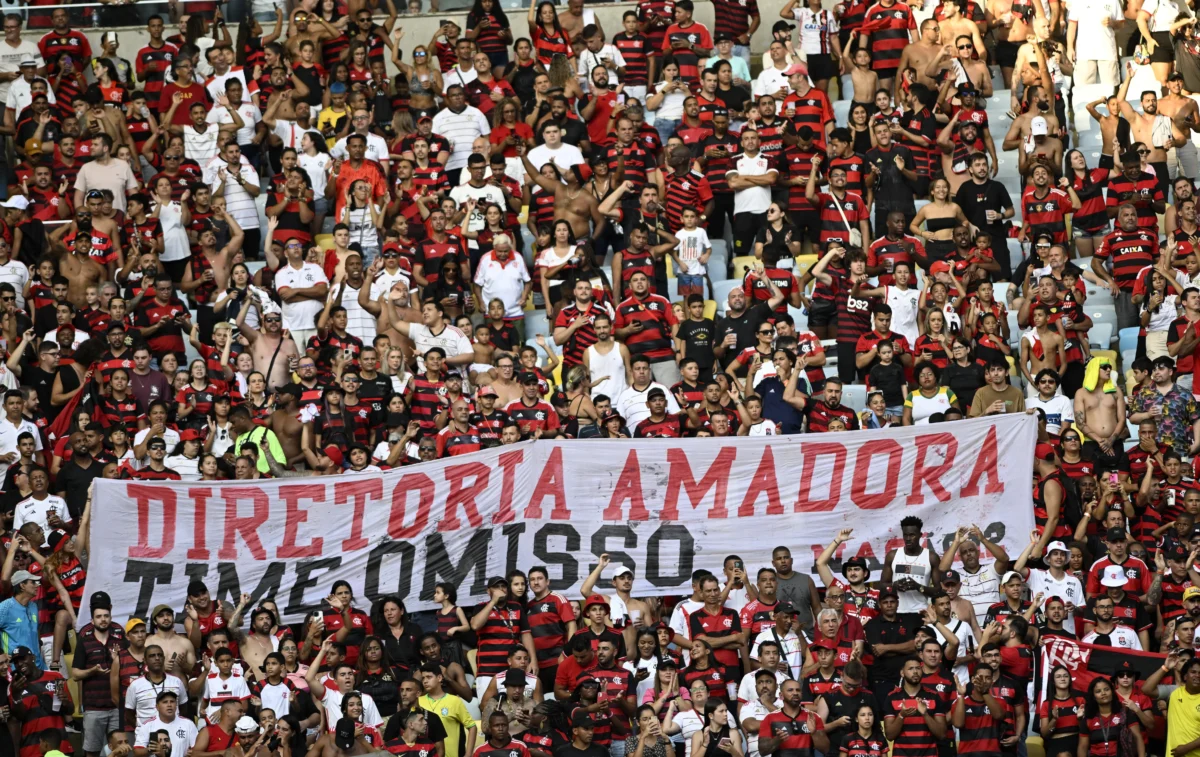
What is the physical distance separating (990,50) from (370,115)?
6469 millimetres

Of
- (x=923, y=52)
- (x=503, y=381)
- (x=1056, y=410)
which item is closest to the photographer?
(x=1056, y=410)

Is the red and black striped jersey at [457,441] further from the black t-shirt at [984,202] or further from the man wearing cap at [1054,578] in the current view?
the black t-shirt at [984,202]

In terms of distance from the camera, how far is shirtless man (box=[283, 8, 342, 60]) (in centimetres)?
2348

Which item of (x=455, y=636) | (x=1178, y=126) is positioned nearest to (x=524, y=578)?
(x=455, y=636)

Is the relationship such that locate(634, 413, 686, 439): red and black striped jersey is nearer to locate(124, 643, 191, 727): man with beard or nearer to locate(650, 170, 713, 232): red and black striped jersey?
locate(650, 170, 713, 232): red and black striped jersey

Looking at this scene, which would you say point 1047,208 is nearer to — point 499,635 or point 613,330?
point 613,330

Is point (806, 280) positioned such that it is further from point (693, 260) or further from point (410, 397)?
point (410, 397)

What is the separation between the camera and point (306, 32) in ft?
77.6

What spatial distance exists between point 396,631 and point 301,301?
4119 mm

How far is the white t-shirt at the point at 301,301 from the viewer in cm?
2034

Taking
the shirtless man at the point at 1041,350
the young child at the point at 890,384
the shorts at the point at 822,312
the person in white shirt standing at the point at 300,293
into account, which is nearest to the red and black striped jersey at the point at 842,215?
the shorts at the point at 822,312

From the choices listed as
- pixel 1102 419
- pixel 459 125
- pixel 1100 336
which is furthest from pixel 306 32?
pixel 1102 419

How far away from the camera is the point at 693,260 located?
816 inches

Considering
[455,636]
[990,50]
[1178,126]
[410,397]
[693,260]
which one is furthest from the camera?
[990,50]
